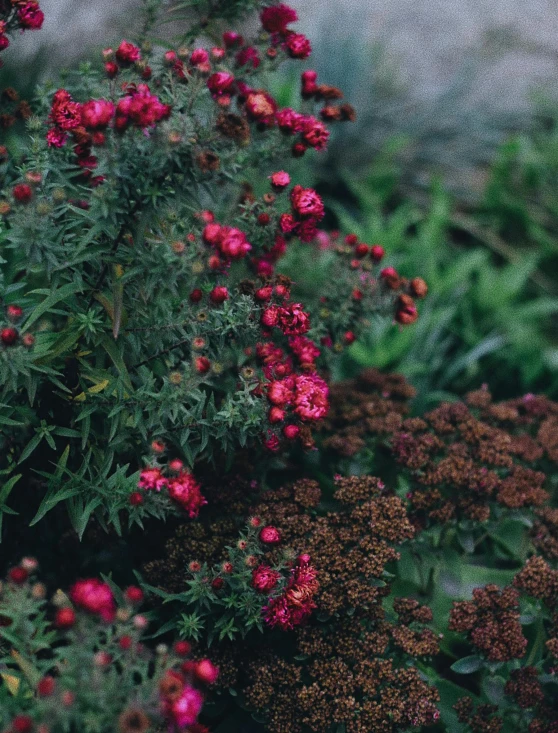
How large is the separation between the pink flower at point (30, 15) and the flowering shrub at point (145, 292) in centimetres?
1

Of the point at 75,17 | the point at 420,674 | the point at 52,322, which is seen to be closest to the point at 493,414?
the point at 420,674

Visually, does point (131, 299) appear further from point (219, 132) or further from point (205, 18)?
point (205, 18)

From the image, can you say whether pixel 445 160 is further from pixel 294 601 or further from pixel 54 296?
pixel 294 601

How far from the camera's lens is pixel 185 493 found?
1536mm

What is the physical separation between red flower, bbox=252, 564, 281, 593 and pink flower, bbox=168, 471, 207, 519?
0.67ft

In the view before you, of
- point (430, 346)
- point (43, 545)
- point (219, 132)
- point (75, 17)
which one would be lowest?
point (430, 346)

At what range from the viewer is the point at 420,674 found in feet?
5.91

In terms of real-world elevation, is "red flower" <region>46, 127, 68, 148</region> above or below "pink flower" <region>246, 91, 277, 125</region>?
below

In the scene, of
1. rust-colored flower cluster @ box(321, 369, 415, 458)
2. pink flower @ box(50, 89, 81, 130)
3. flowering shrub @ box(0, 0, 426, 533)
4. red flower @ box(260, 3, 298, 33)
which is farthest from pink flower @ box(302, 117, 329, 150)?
rust-colored flower cluster @ box(321, 369, 415, 458)

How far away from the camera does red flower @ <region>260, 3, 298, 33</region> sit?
2.05 meters

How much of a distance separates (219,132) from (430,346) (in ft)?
6.34

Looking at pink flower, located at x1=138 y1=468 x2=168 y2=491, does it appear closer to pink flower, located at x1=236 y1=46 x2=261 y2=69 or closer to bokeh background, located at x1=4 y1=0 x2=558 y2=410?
pink flower, located at x1=236 y1=46 x2=261 y2=69

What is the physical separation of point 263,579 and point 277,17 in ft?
4.58

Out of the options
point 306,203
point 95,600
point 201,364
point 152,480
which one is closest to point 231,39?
point 306,203
